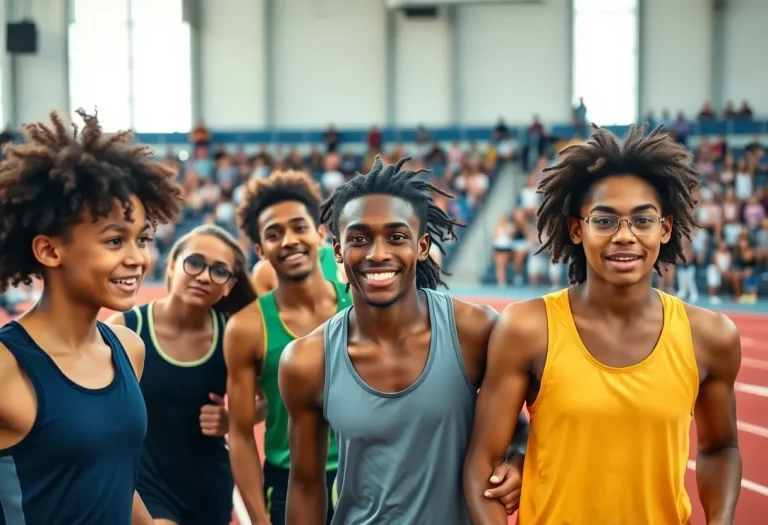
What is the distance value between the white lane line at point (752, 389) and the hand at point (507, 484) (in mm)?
7201

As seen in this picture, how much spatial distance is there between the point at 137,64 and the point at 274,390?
22.4 m

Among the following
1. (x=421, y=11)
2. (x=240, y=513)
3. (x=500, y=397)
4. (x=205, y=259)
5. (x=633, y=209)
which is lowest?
(x=240, y=513)

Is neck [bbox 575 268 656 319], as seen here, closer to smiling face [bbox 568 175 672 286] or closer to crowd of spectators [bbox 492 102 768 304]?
smiling face [bbox 568 175 672 286]

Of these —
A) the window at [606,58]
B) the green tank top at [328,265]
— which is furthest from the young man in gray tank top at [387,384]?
the window at [606,58]

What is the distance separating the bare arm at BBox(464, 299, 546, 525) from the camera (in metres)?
2.75

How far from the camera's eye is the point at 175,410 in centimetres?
409

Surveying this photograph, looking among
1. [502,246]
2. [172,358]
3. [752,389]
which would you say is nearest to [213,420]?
→ [172,358]

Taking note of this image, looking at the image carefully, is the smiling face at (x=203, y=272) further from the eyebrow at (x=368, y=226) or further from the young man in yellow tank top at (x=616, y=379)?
the young man in yellow tank top at (x=616, y=379)

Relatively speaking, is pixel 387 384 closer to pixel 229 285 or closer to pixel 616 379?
pixel 616 379

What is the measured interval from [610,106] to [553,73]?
1613 mm

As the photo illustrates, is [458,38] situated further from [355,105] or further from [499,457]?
[499,457]

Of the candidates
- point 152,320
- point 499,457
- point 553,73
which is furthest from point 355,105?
point 499,457

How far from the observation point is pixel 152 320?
4.21m

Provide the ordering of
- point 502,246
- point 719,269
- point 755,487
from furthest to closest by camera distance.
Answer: point 502,246 → point 719,269 → point 755,487
